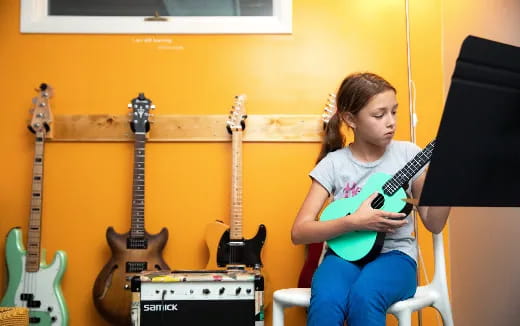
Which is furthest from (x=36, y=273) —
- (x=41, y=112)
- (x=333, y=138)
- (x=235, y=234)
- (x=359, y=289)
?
(x=359, y=289)

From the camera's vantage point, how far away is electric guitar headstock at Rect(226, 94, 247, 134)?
235 centimetres

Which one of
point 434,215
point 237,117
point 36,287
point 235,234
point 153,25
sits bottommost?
point 36,287

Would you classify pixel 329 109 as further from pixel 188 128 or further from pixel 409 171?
pixel 409 171

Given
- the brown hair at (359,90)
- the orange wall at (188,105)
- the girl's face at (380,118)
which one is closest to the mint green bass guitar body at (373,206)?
the girl's face at (380,118)

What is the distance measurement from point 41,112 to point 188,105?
0.62 metres

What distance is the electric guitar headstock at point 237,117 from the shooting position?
235 cm

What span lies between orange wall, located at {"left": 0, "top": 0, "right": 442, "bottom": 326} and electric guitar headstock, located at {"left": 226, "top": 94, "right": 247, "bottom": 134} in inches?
3.5

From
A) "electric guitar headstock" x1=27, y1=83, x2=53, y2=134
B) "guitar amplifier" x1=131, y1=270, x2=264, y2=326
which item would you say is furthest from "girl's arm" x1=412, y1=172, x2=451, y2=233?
"electric guitar headstock" x1=27, y1=83, x2=53, y2=134

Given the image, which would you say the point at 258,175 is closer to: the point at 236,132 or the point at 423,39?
the point at 236,132

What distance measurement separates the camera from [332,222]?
162 centimetres

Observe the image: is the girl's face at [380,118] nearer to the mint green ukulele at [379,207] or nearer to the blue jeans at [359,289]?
the mint green ukulele at [379,207]

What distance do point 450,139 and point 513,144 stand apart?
15cm

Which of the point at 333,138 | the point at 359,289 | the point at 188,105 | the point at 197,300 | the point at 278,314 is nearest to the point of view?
the point at 359,289

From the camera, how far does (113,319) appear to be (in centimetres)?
222
